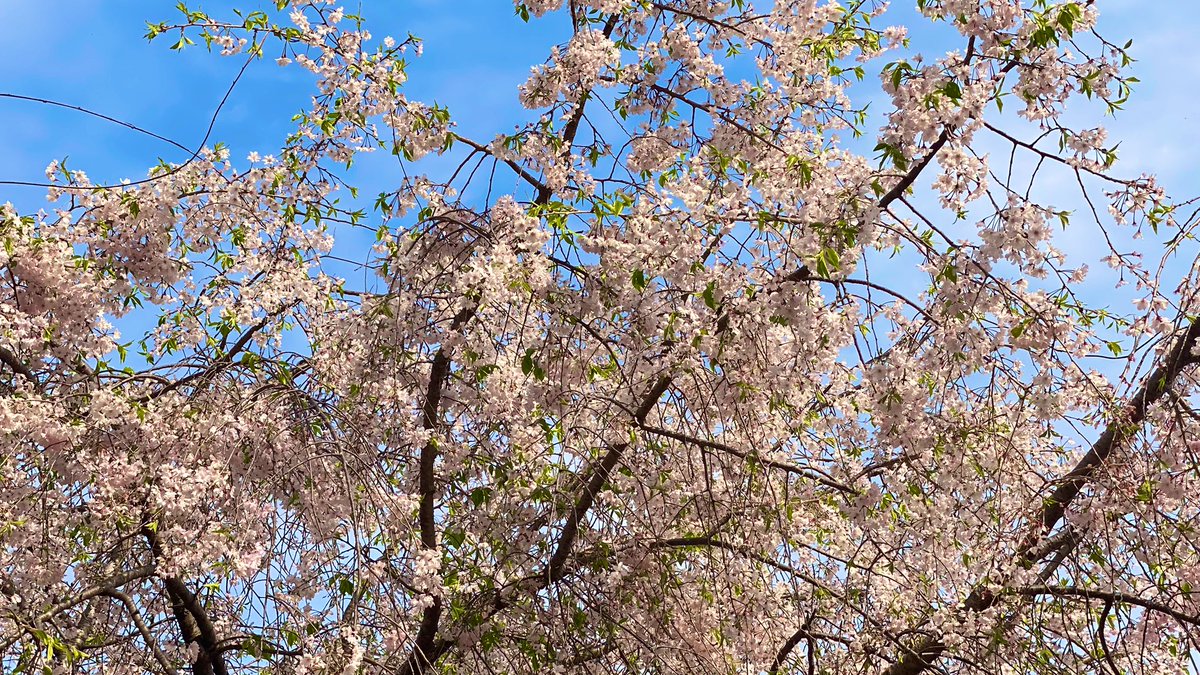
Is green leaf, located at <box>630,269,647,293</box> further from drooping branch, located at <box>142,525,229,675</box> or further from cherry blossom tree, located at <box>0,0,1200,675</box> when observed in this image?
drooping branch, located at <box>142,525,229,675</box>

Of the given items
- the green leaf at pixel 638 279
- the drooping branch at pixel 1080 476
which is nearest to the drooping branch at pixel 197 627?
the green leaf at pixel 638 279

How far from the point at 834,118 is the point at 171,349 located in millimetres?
3809

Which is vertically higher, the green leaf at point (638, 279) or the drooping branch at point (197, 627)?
the green leaf at point (638, 279)

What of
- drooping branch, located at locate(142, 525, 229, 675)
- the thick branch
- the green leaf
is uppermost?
the green leaf

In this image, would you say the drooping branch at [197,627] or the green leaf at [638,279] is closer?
the green leaf at [638,279]

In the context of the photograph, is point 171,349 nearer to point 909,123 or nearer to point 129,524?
point 129,524

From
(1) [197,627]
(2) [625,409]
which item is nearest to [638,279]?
(2) [625,409]

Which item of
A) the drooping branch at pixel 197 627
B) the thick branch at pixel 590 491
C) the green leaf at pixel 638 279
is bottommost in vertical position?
the drooping branch at pixel 197 627

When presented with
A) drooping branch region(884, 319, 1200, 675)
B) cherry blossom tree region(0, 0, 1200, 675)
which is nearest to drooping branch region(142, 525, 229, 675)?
cherry blossom tree region(0, 0, 1200, 675)

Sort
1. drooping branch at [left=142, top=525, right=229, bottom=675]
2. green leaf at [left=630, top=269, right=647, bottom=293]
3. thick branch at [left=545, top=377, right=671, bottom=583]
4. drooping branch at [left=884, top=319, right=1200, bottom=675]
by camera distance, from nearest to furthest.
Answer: green leaf at [left=630, top=269, right=647, bottom=293] → drooping branch at [left=884, top=319, right=1200, bottom=675] → thick branch at [left=545, top=377, right=671, bottom=583] → drooping branch at [left=142, top=525, right=229, bottom=675]

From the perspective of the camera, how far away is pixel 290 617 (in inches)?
204

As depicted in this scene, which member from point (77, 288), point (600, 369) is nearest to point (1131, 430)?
point (600, 369)

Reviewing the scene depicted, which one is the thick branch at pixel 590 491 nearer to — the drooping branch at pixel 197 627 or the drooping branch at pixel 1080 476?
the drooping branch at pixel 1080 476

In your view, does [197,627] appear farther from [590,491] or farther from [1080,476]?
[1080,476]
